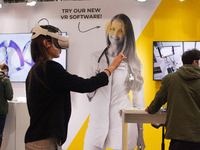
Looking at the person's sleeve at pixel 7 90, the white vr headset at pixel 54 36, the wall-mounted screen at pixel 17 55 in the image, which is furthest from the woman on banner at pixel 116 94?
the white vr headset at pixel 54 36

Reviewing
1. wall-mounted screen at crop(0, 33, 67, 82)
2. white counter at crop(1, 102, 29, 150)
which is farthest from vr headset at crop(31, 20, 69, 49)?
wall-mounted screen at crop(0, 33, 67, 82)

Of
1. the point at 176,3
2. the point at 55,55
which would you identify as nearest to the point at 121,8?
the point at 176,3

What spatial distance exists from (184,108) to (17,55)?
3.12 metres

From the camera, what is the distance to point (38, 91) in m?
1.26

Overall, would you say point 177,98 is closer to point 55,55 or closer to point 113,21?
point 55,55

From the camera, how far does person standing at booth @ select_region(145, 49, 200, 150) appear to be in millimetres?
1748

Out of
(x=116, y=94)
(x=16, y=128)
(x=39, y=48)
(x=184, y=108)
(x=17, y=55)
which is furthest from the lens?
(x=17, y=55)

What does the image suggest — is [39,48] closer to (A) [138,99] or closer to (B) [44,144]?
(B) [44,144]

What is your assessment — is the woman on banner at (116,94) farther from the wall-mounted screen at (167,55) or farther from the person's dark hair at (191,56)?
the person's dark hair at (191,56)

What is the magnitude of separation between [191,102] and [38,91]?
1282mm

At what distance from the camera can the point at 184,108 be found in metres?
1.77

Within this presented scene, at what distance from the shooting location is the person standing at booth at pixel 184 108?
1.75 meters

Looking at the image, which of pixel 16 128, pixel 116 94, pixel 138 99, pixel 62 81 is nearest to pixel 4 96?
pixel 16 128

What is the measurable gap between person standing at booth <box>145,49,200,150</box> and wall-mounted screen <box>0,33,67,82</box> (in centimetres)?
275
